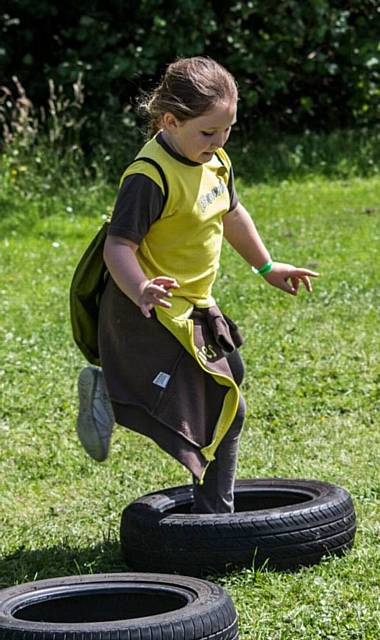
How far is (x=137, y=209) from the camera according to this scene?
13.5 feet

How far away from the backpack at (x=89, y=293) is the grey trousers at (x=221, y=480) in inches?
21.6

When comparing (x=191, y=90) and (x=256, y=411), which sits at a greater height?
(x=191, y=90)

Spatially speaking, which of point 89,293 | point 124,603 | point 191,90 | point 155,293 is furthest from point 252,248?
point 124,603

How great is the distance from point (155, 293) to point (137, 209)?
14.9 inches

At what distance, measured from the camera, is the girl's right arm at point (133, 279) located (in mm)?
3865

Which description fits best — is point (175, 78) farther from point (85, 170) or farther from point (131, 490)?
point (85, 170)

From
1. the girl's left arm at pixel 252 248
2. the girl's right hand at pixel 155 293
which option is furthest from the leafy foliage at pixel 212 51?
the girl's right hand at pixel 155 293

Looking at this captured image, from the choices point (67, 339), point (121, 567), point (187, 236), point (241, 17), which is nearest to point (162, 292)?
point (187, 236)

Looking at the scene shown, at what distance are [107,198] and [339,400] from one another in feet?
16.9

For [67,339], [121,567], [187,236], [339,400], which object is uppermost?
[187,236]

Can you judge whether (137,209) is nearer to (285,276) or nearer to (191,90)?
(191,90)

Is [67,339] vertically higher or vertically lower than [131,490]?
lower

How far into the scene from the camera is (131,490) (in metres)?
5.29

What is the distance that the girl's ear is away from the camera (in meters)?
4.18
